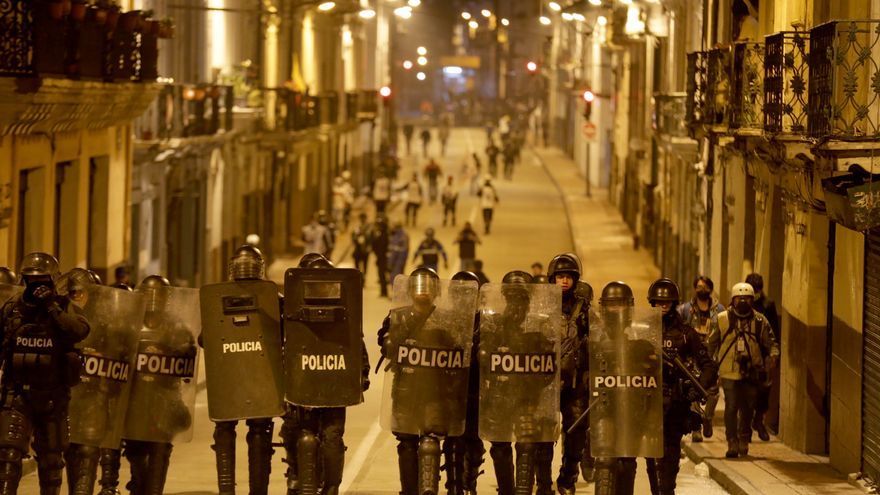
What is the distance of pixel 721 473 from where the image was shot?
61.8 ft

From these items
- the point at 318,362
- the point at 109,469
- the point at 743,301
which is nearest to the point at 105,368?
the point at 109,469

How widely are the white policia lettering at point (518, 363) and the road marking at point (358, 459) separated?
338 centimetres

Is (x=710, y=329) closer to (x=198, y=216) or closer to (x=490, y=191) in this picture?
(x=198, y=216)

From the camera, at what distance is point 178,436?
14.8 metres

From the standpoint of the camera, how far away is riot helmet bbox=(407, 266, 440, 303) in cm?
1458

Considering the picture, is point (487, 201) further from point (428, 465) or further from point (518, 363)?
point (428, 465)

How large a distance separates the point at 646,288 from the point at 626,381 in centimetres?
2485

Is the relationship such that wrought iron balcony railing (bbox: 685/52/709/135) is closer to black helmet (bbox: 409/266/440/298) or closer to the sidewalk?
the sidewalk

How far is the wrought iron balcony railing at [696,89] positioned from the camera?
88.9 ft

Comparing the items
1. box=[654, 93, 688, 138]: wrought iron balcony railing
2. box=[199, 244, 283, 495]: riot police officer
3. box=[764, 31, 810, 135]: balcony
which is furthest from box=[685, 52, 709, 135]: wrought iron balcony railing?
box=[199, 244, 283, 495]: riot police officer

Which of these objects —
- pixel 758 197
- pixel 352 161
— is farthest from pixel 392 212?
pixel 758 197

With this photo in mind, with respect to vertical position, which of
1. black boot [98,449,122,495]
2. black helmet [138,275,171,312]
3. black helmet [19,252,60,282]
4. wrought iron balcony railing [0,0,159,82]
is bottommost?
black boot [98,449,122,495]

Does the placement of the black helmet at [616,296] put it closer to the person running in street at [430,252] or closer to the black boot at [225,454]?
the black boot at [225,454]

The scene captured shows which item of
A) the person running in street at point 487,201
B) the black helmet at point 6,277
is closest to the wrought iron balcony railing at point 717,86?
the black helmet at point 6,277
